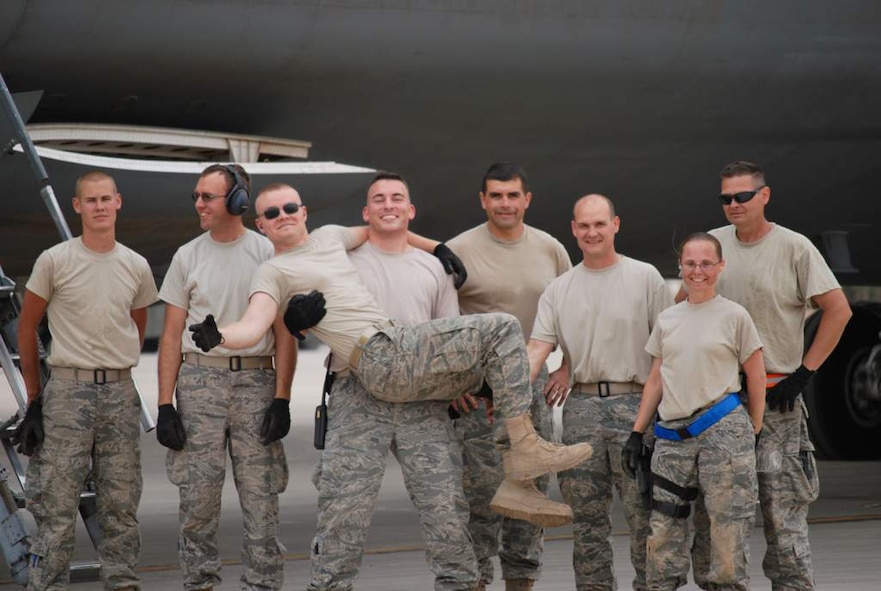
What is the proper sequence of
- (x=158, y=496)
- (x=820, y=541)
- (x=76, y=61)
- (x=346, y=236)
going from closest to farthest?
(x=346, y=236)
(x=76, y=61)
(x=820, y=541)
(x=158, y=496)

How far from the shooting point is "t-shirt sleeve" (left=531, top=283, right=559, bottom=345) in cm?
672

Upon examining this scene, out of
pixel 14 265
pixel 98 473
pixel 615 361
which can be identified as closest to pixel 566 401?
pixel 615 361

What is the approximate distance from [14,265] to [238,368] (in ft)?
10.8

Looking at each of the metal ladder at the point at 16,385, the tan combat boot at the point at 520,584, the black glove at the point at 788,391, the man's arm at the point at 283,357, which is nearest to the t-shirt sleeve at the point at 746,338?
the black glove at the point at 788,391

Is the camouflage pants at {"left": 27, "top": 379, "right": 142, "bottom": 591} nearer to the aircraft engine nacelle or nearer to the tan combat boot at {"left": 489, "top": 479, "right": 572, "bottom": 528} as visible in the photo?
the tan combat boot at {"left": 489, "top": 479, "right": 572, "bottom": 528}

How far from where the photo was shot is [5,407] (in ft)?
69.1

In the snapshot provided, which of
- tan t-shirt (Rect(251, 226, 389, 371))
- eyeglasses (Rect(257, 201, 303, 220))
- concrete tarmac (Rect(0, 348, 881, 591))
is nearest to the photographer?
tan t-shirt (Rect(251, 226, 389, 371))

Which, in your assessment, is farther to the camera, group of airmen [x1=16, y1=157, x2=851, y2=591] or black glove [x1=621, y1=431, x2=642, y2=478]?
black glove [x1=621, y1=431, x2=642, y2=478]

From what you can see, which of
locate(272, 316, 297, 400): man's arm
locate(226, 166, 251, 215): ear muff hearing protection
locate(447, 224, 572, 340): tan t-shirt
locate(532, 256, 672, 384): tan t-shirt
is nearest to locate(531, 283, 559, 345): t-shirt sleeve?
locate(532, 256, 672, 384): tan t-shirt

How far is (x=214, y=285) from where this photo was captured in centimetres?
672

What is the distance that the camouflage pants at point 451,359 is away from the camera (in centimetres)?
600

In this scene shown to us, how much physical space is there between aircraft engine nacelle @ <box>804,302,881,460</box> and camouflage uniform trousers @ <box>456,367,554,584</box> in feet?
20.7

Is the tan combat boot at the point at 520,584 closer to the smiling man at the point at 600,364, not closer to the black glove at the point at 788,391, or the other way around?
the smiling man at the point at 600,364

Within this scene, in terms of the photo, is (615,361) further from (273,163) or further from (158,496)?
(158,496)
